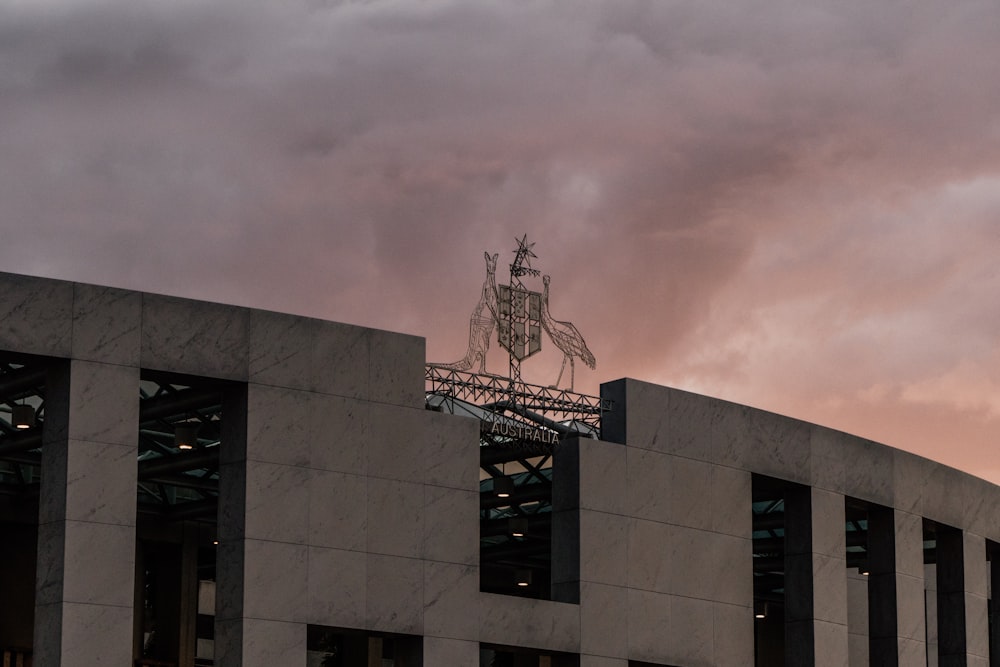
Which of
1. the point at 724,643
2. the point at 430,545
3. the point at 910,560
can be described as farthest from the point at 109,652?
the point at 910,560

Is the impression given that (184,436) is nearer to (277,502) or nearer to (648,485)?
(277,502)

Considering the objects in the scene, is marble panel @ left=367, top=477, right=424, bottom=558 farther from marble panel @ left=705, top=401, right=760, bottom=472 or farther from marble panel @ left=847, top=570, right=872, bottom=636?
marble panel @ left=847, top=570, right=872, bottom=636

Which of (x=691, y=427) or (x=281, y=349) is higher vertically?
(x=281, y=349)

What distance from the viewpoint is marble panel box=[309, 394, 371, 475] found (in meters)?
37.4

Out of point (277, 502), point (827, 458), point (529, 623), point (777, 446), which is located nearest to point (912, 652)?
point (827, 458)

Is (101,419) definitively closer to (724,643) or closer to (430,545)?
(430,545)

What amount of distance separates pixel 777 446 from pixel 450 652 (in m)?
11.7

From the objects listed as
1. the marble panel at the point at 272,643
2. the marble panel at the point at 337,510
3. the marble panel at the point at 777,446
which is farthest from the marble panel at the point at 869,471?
the marble panel at the point at 272,643

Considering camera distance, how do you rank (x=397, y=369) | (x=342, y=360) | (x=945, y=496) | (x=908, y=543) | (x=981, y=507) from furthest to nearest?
(x=981, y=507) → (x=945, y=496) → (x=908, y=543) → (x=397, y=369) → (x=342, y=360)

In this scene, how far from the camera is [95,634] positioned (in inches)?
1346

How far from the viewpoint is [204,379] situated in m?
36.5

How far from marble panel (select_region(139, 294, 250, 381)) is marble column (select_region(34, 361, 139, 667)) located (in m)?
0.72

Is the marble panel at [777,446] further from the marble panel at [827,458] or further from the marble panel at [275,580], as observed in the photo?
the marble panel at [275,580]

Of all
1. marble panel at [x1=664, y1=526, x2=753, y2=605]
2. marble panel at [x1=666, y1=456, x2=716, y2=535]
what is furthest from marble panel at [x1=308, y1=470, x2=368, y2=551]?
A: marble panel at [x1=666, y1=456, x2=716, y2=535]
